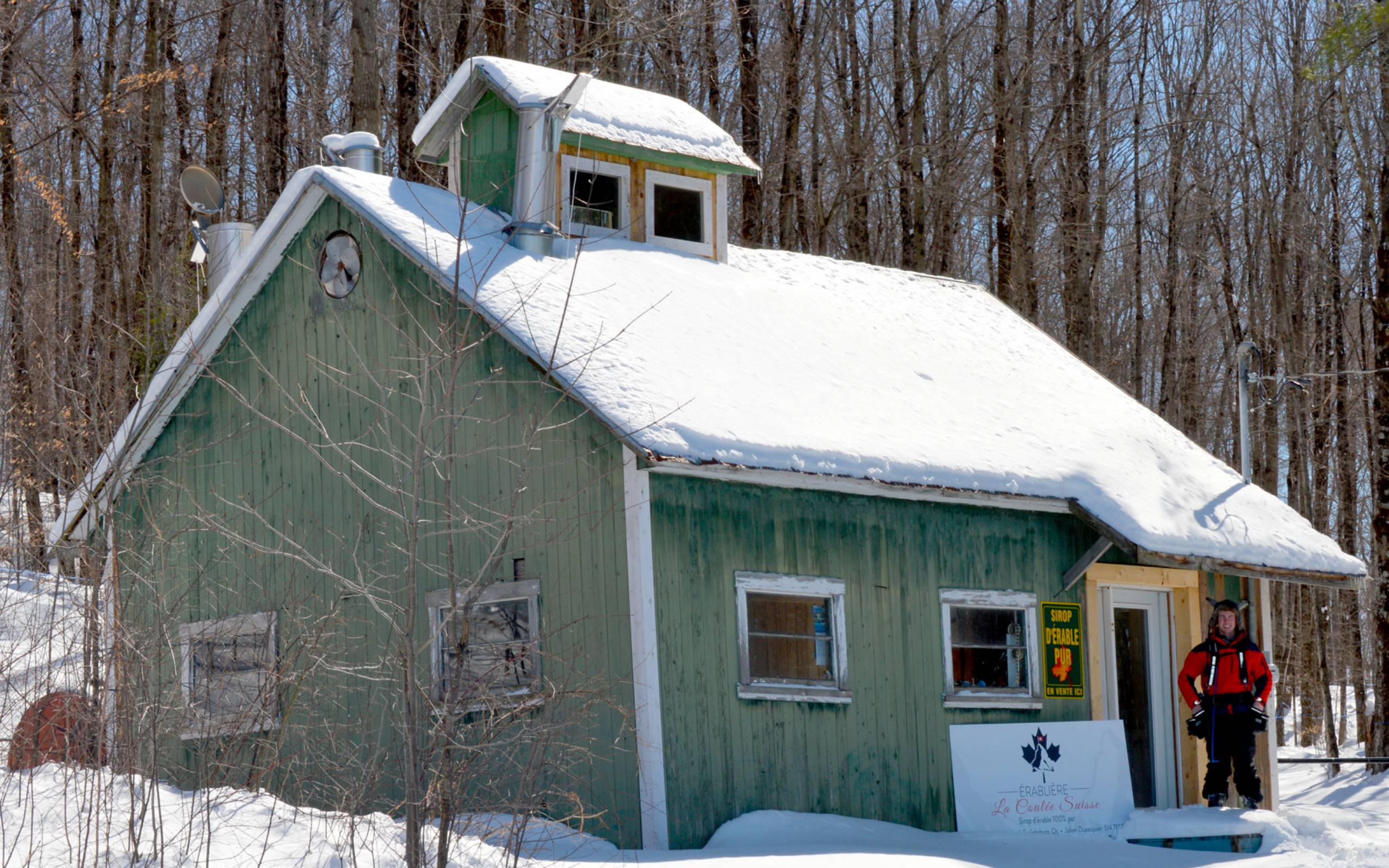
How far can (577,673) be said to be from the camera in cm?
1035

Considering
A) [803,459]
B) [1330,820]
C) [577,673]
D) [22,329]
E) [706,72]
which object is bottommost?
[1330,820]

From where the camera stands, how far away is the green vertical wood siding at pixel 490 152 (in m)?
14.0

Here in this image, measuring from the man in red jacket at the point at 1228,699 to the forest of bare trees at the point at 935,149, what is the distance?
40.1 feet

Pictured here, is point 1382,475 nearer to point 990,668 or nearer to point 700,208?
point 990,668

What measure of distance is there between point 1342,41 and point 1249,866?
721cm

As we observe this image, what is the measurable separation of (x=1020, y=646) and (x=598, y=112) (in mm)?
5961

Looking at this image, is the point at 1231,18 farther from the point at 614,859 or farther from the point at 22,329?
the point at 614,859

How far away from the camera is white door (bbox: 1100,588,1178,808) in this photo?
13.5 meters

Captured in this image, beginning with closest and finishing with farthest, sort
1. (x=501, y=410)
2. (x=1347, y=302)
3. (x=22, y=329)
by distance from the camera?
(x=501, y=410) → (x=22, y=329) → (x=1347, y=302)

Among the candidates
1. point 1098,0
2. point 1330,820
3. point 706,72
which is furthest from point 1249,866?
point 1098,0

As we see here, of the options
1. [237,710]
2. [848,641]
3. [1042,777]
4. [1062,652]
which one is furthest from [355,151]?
[1042,777]

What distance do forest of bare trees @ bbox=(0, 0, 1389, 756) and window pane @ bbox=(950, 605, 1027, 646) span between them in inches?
491

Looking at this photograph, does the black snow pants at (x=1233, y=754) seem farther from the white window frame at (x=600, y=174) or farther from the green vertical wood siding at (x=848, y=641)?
the white window frame at (x=600, y=174)

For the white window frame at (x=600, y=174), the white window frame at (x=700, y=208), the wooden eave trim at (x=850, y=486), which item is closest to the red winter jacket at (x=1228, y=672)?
the wooden eave trim at (x=850, y=486)
